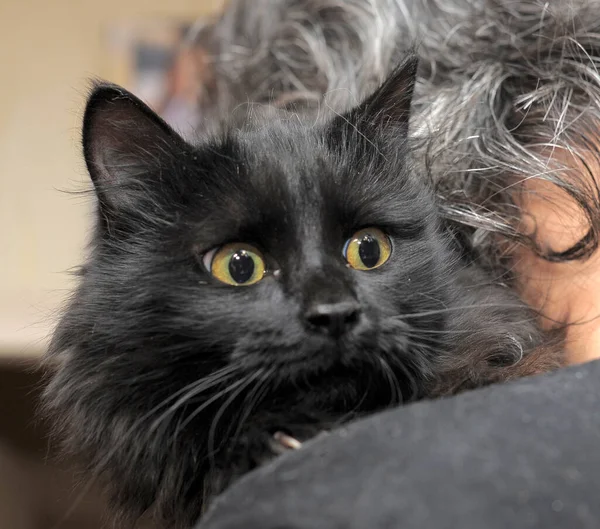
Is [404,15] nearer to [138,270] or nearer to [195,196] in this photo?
[195,196]

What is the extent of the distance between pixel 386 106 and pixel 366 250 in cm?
30

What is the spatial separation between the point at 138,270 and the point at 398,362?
1.35ft

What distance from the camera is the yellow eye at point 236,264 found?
3.03 feet

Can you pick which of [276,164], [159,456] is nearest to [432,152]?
[276,164]

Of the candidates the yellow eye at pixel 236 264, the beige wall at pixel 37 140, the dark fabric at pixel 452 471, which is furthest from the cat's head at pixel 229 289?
the beige wall at pixel 37 140

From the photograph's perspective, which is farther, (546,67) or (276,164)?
(546,67)

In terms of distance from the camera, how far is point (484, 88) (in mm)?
1282

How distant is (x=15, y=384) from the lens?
8.39ft

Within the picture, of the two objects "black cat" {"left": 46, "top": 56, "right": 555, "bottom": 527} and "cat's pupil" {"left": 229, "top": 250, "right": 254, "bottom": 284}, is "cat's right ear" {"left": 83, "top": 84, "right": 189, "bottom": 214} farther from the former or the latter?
"cat's pupil" {"left": 229, "top": 250, "right": 254, "bottom": 284}

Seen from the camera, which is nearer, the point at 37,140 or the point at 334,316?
the point at 334,316

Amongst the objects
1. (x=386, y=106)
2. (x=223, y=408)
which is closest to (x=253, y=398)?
(x=223, y=408)

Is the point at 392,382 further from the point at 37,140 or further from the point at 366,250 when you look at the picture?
the point at 37,140

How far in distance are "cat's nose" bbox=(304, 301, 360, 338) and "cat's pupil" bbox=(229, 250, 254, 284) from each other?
135mm

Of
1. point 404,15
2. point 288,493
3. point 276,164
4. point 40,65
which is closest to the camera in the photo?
point 288,493
